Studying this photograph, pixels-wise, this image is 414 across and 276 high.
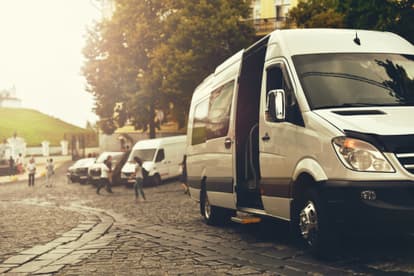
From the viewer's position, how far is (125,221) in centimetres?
1465

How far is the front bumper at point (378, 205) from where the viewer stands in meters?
6.82

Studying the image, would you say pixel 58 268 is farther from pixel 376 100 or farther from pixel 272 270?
pixel 376 100

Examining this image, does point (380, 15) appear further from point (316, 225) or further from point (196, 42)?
point (196, 42)

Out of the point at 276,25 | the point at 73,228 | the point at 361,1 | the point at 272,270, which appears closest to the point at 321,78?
the point at 272,270

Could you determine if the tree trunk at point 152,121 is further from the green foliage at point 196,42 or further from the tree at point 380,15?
the tree at point 380,15

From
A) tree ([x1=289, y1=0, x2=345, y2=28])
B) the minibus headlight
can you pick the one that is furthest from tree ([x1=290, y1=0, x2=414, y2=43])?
the minibus headlight

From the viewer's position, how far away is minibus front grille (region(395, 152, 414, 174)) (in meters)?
6.86

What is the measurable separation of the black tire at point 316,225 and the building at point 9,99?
13356 centimetres

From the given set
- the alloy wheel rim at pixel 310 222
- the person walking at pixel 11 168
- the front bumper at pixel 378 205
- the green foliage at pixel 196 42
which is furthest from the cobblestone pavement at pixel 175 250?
the person walking at pixel 11 168

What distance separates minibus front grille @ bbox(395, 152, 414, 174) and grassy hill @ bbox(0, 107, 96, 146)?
89.4 m

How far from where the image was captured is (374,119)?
7168mm

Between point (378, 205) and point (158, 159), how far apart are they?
24959 millimetres

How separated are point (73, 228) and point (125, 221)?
173 centimetres

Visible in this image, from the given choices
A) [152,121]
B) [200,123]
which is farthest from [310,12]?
[200,123]
